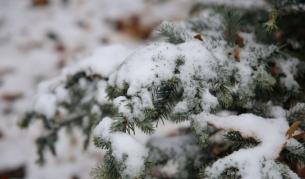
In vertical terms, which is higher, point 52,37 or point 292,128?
point 52,37

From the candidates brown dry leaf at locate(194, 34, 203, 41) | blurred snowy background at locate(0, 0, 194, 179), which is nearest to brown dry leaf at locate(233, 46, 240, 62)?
brown dry leaf at locate(194, 34, 203, 41)

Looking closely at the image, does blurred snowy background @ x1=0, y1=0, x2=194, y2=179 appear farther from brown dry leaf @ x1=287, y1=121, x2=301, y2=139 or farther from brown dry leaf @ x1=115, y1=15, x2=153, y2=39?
brown dry leaf @ x1=287, y1=121, x2=301, y2=139

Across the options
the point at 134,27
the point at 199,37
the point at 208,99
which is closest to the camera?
the point at 208,99

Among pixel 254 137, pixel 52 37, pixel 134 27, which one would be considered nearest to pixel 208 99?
pixel 254 137

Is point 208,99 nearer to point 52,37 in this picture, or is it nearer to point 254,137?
point 254,137

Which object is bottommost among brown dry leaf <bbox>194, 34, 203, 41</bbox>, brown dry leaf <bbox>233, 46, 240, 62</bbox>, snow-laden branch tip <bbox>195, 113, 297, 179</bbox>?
snow-laden branch tip <bbox>195, 113, 297, 179</bbox>

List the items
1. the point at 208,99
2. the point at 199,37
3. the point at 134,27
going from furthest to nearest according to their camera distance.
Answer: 1. the point at 134,27
2. the point at 199,37
3. the point at 208,99

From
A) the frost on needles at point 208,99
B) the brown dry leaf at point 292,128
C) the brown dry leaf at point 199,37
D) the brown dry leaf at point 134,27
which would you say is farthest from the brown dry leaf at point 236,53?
the brown dry leaf at point 134,27

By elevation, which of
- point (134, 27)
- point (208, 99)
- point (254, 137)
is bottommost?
point (254, 137)
